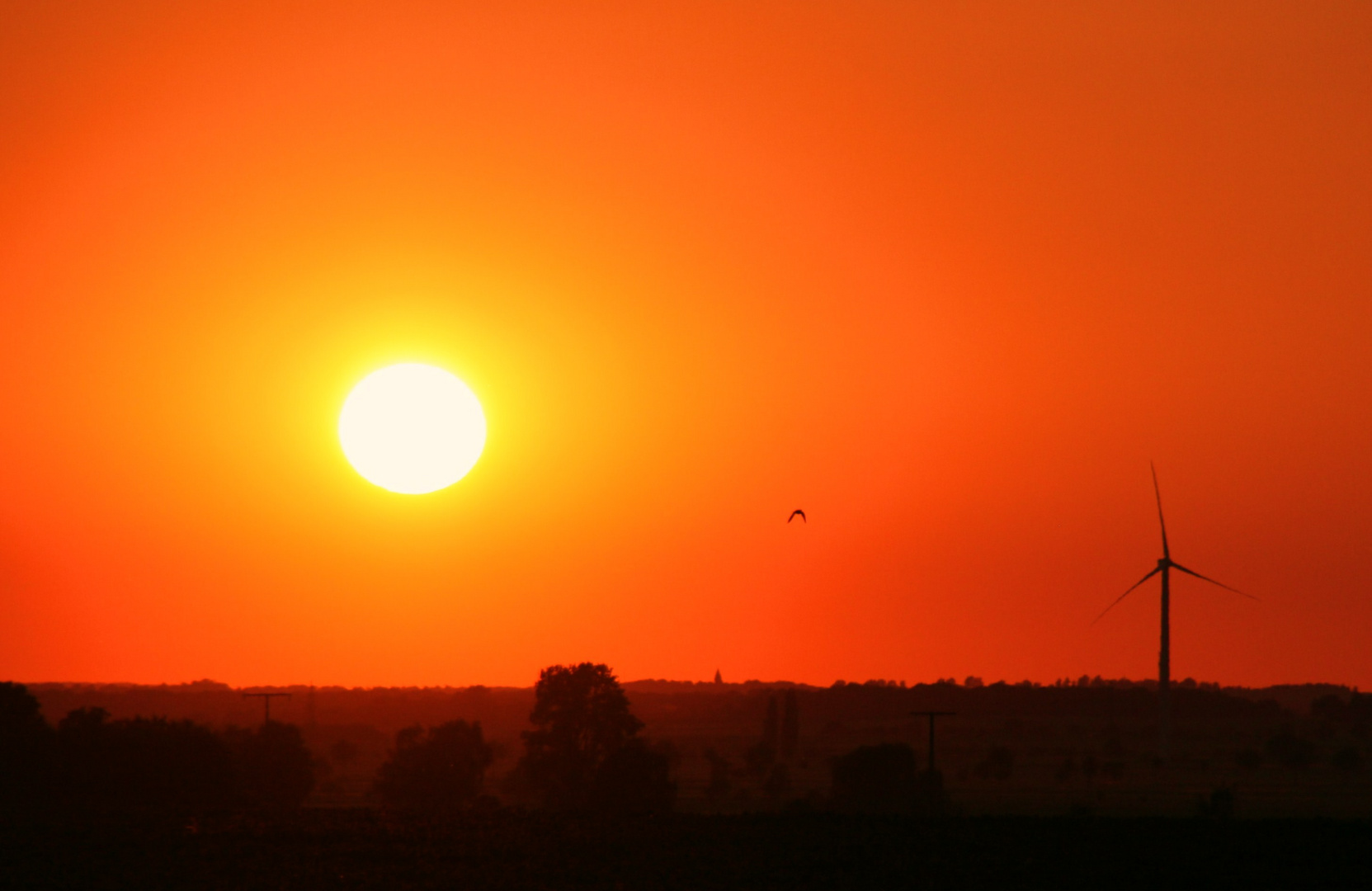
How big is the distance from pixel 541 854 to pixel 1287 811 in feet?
308

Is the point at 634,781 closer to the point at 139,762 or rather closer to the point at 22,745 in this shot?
the point at 139,762

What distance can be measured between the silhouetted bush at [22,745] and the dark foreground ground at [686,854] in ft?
103

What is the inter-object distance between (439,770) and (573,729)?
550 inches

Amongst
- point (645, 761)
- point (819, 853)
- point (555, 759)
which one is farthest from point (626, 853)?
point (555, 759)

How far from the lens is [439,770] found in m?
138

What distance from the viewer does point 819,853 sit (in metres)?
63.2

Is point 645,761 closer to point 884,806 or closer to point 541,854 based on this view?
point 884,806

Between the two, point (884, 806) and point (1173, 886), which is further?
point (884, 806)

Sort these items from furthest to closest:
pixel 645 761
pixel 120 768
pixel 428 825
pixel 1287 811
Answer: pixel 1287 811
pixel 645 761
pixel 120 768
pixel 428 825

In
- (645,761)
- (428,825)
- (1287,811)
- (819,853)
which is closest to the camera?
(819,853)

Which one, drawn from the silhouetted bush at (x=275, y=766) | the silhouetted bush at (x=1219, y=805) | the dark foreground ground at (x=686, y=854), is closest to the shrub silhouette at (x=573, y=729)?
the silhouetted bush at (x=275, y=766)

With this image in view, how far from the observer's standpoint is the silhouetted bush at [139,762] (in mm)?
100312

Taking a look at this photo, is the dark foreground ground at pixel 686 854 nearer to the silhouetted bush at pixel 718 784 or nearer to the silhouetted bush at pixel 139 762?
the silhouetted bush at pixel 139 762

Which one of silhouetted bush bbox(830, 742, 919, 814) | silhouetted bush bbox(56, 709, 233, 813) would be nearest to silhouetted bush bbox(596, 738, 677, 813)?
silhouetted bush bbox(830, 742, 919, 814)
